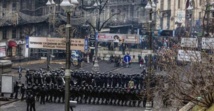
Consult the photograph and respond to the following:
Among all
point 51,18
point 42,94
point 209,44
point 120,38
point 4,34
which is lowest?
point 42,94

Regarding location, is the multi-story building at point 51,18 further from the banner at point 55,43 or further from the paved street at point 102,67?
the banner at point 55,43

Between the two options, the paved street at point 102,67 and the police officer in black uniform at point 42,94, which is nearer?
the police officer in black uniform at point 42,94

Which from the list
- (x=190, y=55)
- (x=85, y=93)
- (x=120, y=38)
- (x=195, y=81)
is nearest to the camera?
(x=195, y=81)

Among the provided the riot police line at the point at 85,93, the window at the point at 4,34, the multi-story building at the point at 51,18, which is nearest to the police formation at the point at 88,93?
the riot police line at the point at 85,93

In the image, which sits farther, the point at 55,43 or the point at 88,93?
the point at 55,43

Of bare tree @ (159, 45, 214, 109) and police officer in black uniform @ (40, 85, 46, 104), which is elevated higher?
bare tree @ (159, 45, 214, 109)

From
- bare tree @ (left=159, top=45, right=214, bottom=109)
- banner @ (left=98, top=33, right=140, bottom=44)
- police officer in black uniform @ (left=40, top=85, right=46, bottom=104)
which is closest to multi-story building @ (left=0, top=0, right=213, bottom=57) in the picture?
banner @ (left=98, top=33, right=140, bottom=44)

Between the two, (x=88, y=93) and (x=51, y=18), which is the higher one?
(x=51, y=18)

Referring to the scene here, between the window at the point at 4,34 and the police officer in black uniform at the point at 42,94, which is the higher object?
the window at the point at 4,34

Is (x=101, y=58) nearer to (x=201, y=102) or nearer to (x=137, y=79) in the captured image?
(x=137, y=79)

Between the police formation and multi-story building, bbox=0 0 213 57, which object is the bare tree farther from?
multi-story building, bbox=0 0 213 57

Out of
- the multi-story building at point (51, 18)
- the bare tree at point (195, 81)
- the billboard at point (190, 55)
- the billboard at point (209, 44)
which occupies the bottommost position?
the bare tree at point (195, 81)

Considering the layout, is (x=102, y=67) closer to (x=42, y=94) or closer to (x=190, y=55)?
(x=42, y=94)

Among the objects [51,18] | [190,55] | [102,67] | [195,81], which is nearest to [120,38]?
[102,67]
